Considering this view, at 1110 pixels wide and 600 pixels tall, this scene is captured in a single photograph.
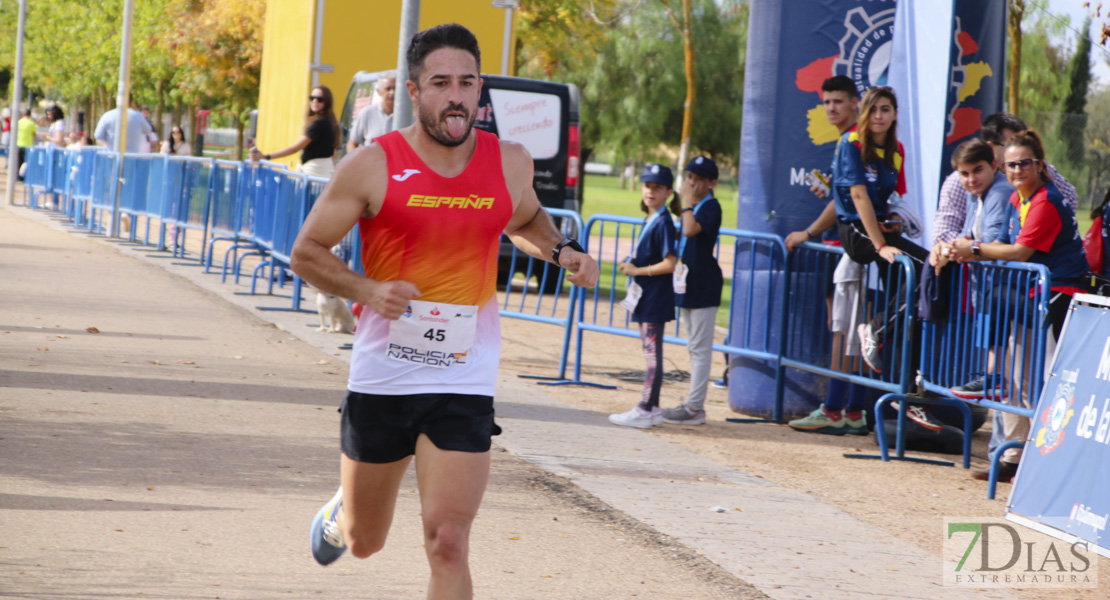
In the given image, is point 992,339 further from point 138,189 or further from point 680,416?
point 138,189

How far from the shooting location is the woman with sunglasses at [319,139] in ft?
46.7

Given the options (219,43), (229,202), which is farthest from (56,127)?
(229,202)

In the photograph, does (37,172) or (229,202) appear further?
(37,172)

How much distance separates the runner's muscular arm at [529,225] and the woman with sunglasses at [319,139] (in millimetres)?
10063

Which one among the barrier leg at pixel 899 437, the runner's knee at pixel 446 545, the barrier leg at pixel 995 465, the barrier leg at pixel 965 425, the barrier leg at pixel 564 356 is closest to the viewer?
the runner's knee at pixel 446 545

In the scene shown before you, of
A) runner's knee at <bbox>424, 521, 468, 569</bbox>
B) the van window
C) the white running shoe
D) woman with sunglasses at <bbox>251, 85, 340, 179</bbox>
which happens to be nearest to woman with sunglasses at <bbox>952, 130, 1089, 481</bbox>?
the white running shoe

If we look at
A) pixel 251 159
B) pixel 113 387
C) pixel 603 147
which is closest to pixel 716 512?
pixel 113 387

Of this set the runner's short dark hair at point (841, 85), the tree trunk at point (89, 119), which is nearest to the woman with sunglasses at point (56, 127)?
the runner's short dark hair at point (841, 85)

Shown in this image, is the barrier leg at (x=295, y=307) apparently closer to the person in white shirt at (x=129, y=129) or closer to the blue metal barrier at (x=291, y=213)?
the blue metal barrier at (x=291, y=213)

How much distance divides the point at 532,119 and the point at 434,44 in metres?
12.8

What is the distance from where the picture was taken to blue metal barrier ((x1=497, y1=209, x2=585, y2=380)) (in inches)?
417

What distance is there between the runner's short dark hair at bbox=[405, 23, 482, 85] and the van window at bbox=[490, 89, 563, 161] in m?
12.3

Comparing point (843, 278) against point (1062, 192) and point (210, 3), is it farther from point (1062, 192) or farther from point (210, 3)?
point (210, 3)

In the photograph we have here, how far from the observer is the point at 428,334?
402cm
